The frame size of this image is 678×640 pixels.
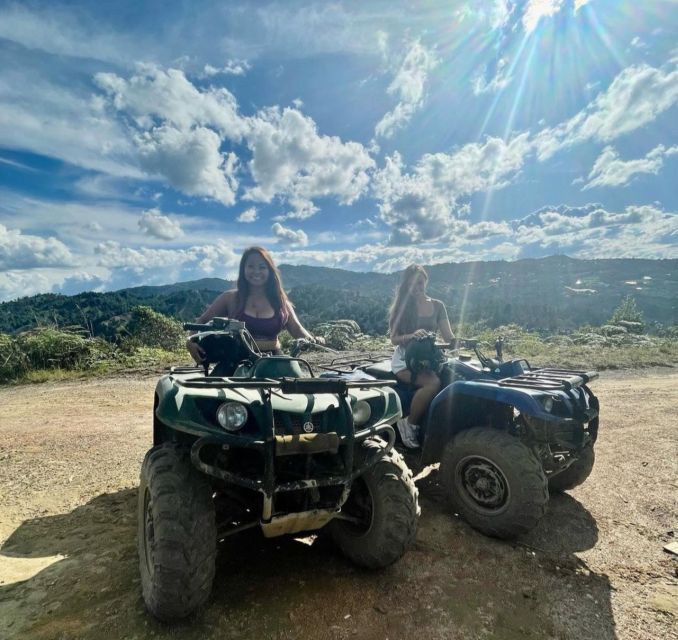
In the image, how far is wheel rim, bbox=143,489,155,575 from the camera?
2.26m

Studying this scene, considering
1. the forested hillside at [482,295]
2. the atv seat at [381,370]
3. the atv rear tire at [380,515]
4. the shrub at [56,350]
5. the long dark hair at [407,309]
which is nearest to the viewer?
the atv rear tire at [380,515]

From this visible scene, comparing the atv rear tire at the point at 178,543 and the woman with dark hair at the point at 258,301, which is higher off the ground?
the woman with dark hair at the point at 258,301

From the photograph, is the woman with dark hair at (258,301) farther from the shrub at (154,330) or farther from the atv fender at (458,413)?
the shrub at (154,330)

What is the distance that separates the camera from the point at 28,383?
11.1 metres

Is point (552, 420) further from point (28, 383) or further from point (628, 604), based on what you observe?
point (28, 383)

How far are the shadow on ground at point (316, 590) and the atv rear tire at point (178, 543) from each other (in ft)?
0.66

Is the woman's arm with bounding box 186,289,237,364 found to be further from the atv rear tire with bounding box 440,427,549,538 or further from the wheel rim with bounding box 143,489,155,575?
the atv rear tire with bounding box 440,427,549,538

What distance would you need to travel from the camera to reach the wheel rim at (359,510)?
2857 millimetres

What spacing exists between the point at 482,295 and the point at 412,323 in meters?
60.0

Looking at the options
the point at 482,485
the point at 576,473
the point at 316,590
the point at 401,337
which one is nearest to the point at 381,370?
the point at 401,337

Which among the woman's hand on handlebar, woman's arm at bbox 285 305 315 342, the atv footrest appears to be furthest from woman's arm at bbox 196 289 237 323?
the atv footrest

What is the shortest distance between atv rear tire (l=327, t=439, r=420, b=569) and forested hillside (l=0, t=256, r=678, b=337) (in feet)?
54.2

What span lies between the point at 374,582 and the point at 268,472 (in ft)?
3.93

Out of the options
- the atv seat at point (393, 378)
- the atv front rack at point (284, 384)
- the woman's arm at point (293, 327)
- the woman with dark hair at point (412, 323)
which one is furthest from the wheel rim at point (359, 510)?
the woman's arm at point (293, 327)
